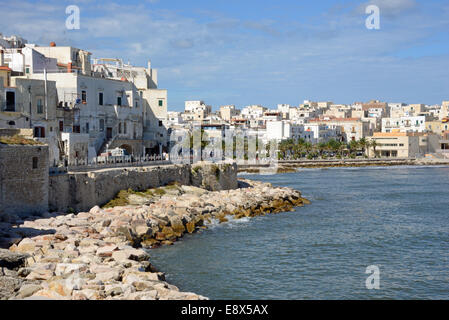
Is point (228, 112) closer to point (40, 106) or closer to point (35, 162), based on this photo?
point (40, 106)

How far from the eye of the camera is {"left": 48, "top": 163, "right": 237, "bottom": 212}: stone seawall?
1153 inches

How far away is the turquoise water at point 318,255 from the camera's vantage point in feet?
65.1

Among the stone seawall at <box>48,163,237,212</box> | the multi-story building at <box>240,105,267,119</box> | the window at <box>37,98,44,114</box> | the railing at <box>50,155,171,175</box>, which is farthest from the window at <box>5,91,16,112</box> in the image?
the multi-story building at <box>240,105,267,119</box>

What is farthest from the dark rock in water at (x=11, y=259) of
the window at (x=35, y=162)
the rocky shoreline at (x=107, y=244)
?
the window at (x=35, y=162)

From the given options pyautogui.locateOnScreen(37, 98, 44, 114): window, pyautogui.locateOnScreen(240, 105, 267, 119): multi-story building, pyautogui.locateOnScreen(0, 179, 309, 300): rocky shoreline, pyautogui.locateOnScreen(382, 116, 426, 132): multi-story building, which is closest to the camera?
pyautogui.locateOnScreen(0, 179, 309, 300): rocky shoreline

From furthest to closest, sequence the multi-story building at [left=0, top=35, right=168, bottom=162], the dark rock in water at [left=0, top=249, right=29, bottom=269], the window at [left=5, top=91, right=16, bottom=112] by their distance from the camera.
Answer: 1. the multi-story building at [left=0, top=35, right=168, bottom=162]
2. the window at [left=5, top=91, right=16, bottom=112]
3. the dark rock in water at [left=0, top=249, right=29, bottom=269]

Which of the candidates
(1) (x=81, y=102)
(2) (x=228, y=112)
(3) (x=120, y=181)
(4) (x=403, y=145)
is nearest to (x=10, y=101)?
(1) (x=81, y=102)

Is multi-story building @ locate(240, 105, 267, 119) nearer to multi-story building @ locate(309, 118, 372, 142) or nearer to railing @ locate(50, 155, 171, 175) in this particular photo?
multi-story building @ locate(309, 118, 372, 142)

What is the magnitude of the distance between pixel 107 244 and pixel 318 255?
393 inches

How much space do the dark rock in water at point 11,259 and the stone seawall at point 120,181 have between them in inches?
400

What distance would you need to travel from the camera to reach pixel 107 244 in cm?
2223

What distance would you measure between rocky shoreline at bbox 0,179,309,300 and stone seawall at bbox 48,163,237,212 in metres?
0.88

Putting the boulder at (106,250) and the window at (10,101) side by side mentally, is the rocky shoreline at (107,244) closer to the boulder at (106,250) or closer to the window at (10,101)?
the boulder at (106,250)
